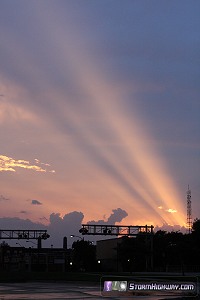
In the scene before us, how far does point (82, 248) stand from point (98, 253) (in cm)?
507

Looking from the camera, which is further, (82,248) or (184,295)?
(82,248)

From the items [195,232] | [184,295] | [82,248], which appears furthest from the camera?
[82,248]

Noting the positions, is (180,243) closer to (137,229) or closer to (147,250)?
(147,250)

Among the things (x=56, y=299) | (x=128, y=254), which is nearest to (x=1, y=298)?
(x=56, y=299)

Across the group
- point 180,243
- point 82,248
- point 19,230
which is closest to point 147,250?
point 180,243

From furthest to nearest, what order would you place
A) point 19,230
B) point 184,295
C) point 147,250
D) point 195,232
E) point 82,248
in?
point 82,248 → point 19,230 → point 195,232 → point 147,250 → point 184,295

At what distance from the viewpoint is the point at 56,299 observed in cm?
2566

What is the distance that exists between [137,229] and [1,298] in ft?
310

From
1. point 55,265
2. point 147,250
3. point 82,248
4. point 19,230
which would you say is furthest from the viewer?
point 82,248

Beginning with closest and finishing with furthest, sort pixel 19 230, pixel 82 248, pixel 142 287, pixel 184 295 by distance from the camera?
1. pixel 142 287
2. pixel 184 295
3. pixel 19 230
4. pixel 82 248

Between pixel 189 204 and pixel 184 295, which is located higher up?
pixel 189 204

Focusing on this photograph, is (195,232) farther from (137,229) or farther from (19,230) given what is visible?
(19,230)

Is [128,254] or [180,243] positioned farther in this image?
[128,254]

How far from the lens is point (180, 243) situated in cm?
8712
